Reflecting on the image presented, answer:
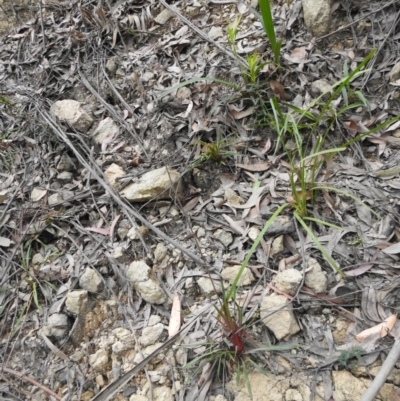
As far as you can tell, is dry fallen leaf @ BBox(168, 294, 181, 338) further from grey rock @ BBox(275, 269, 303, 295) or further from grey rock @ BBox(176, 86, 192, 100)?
grey rock @ BBox(176, 86, 192, 100)

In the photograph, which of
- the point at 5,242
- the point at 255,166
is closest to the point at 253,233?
the point at 255,166

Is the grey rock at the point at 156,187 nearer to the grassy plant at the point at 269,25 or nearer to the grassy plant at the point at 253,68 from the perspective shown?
the grassy plant at the point at 253,68

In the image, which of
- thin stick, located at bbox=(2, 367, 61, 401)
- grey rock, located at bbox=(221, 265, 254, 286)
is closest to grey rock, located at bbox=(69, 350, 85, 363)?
thin stick, located at bbox=(2, 367, 61, 401)

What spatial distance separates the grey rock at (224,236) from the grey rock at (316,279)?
339 millimetres

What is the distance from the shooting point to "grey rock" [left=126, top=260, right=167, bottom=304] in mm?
1490

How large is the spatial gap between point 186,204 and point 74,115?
0.85 meters

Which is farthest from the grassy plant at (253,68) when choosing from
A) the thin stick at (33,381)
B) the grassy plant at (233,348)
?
the thin stick at (33,381)

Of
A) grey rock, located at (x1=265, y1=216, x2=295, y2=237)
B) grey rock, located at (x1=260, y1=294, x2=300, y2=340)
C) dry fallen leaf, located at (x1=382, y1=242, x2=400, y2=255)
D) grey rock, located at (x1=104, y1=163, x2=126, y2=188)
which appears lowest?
grey rock, located at (x1=260, y1=294, x2=300, y2=340)

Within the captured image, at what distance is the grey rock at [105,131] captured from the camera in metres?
2.04

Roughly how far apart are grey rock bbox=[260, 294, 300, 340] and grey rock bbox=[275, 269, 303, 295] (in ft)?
0.11

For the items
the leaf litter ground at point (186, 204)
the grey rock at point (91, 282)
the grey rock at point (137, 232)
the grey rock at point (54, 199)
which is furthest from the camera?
the grey rock at point (54, 199)

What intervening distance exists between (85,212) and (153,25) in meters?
1.28

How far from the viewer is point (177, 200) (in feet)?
5.66

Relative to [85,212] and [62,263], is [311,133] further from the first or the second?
[62,263]
